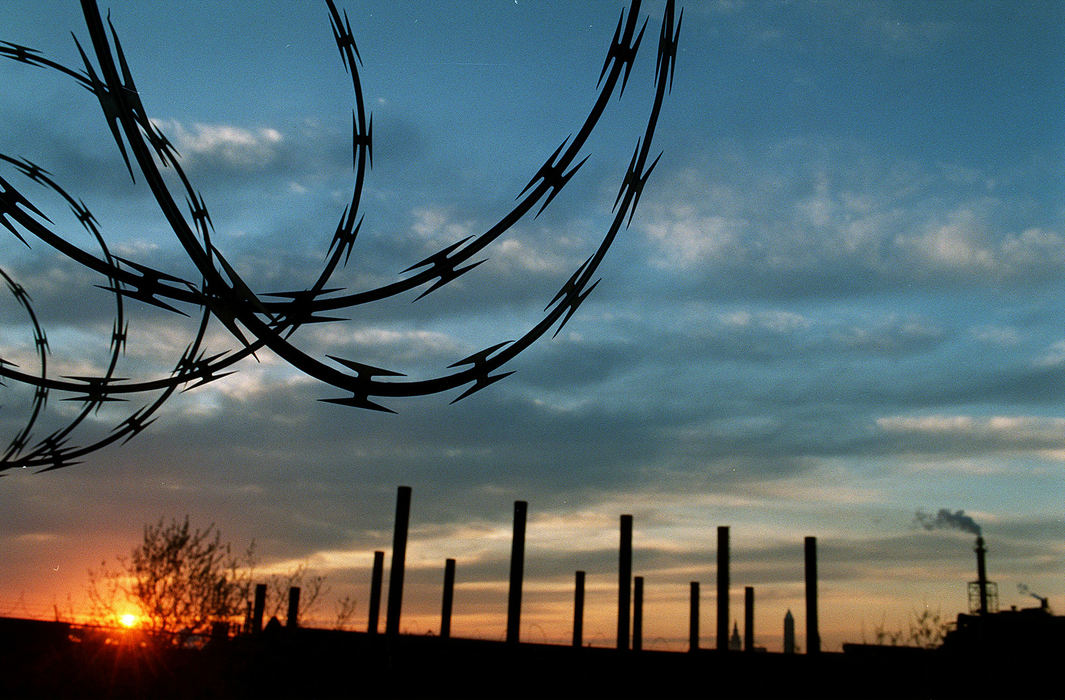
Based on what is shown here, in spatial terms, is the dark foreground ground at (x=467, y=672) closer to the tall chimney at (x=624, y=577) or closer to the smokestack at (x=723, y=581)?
the tall chimney at (x=624, y=577)

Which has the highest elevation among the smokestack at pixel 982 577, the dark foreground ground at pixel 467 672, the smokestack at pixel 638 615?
the smokestack at pixel 982 577

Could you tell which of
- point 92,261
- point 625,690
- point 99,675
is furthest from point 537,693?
point 92,261

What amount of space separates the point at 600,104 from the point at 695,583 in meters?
34.0

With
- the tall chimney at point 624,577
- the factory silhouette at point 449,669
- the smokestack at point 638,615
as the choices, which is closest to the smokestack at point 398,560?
the factory silhouette at point 449,669

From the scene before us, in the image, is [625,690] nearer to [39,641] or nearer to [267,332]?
[39,641]

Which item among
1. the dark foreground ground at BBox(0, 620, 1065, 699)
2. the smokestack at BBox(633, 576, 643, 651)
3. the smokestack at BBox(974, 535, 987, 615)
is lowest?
the dark foreground ground at BBox(0, 620, 1065, 699)

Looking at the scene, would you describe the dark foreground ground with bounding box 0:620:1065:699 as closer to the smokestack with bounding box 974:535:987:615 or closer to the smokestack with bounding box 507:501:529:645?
the smokestack with bounding box 507:501:529:645

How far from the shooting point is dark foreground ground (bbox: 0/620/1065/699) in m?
19.1

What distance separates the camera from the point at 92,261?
414 cm

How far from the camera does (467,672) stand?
65.1ft

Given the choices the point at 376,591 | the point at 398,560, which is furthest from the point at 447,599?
the point at 398,560

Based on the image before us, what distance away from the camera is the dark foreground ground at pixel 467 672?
19094mm

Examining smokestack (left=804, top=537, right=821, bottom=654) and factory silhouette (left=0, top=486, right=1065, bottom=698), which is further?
smokestack (left=804, top=537, right=821, bottom=654)

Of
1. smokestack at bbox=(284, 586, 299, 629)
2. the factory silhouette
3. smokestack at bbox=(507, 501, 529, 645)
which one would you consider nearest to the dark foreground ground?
the factory silhouette
